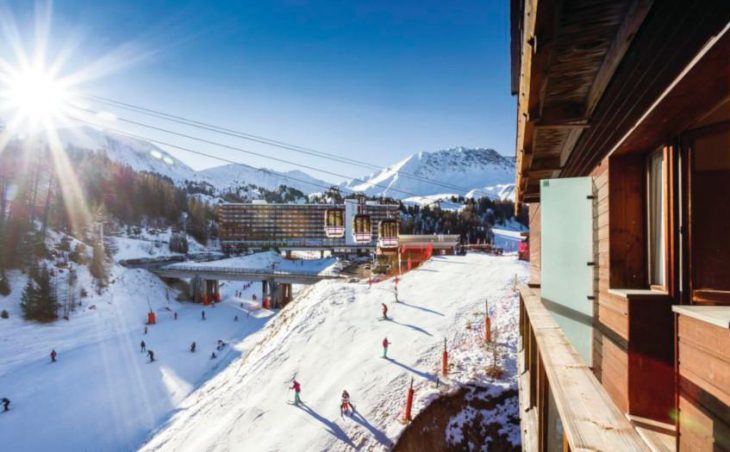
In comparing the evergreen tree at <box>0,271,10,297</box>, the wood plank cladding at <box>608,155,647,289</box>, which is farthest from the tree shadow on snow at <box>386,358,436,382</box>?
the evergreen tree at <box>0,271,10,297</box>

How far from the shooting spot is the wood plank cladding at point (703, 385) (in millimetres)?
1392

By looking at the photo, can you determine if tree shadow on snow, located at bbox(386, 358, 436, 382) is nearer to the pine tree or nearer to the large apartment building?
the large apartment building

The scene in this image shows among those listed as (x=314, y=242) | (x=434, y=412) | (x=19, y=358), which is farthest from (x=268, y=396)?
(x=314, y=242)

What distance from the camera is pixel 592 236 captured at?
10.7ft

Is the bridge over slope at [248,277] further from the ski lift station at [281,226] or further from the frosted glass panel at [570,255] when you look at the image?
the frosted glass panel at [570,255]

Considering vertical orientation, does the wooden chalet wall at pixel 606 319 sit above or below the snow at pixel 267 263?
above

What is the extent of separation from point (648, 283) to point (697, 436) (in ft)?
3.68

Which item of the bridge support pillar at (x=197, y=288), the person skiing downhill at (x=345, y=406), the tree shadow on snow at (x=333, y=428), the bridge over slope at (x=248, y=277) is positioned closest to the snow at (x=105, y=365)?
the bridge support pillar at (x=197, y=288)

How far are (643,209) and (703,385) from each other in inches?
55.6

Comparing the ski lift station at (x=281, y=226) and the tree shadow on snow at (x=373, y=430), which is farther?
the ski lift station at (x=281, y=226)

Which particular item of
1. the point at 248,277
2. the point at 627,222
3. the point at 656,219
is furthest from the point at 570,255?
the point at 248,277

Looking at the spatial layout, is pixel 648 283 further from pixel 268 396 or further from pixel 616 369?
pixel 268 396

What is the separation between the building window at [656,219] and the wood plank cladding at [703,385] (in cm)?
71

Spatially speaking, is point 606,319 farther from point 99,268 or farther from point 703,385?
point 99,268
